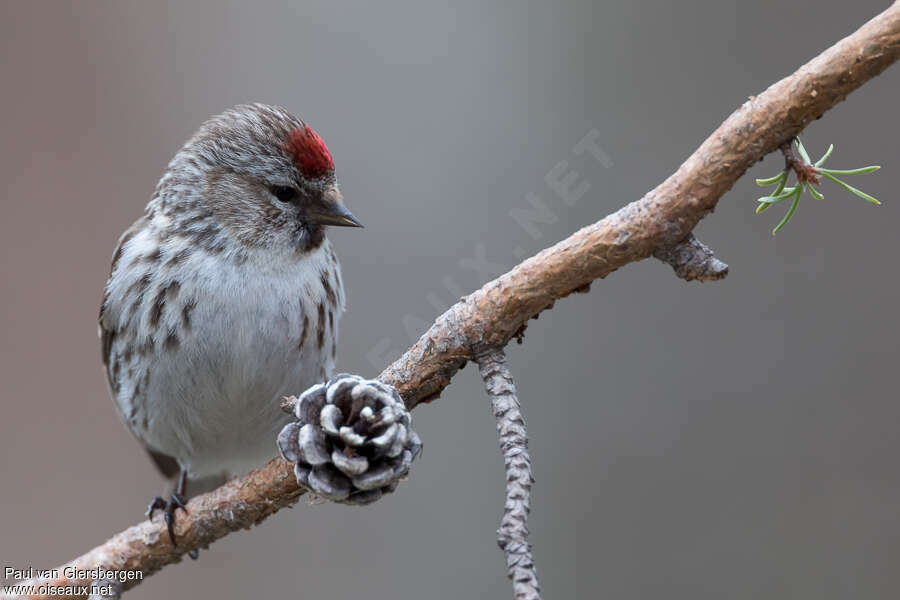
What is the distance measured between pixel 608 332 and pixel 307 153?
44.2 inches

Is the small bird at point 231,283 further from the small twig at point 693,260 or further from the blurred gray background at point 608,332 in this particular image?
the small twig at point 693,260

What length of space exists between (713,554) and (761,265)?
78 cm

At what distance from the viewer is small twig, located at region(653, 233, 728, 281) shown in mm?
988

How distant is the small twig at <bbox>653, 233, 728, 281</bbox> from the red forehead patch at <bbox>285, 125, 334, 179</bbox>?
837 mm

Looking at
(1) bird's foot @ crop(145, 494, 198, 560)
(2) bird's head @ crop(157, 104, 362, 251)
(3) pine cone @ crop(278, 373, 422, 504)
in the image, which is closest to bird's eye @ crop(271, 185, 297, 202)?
(2) bird's head @ crop(157, 104, 362, 251)

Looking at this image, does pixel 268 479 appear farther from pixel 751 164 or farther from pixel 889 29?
pixel 889 29

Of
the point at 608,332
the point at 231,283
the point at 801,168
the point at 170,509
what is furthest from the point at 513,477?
the point at 608,332

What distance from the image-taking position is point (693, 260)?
0.99 metres

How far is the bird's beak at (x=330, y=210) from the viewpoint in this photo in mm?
1681

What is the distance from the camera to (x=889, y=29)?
2.91ft

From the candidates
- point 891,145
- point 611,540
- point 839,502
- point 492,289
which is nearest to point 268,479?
point 492,289

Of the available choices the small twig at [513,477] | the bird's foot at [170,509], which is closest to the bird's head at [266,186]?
the bird's foot at [170,509]

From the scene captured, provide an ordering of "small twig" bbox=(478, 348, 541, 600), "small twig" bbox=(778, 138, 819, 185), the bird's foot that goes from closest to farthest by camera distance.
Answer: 1. "small twig" bbox=(478, 348, 541, 600)
2. "small twig" bbox=(778, 138, 819, 185)
3. the bird's foot

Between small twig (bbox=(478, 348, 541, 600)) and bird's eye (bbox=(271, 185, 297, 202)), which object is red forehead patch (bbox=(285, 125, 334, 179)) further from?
small twig (bbox=(478, 348, 541, 600))
